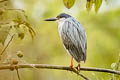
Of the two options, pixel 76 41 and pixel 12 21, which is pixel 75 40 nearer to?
pixel 76 41

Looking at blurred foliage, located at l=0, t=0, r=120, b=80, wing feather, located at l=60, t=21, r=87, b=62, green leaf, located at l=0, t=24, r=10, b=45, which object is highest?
green leaf, located at l=0, t=24, r=10, b=45

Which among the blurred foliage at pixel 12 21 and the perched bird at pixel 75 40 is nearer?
the blurred foliage at pixel 12 21

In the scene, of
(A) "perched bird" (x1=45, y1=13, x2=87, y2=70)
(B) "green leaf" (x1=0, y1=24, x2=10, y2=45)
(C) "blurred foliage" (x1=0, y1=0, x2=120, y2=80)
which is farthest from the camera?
(C) "blurred foliage" (x1=0, y1=0, x2=120, y2=80)

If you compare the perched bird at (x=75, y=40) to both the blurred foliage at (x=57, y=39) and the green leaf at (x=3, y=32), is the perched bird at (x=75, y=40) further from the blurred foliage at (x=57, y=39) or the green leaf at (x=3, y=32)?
the blurred foliage at (x=57, y=39)

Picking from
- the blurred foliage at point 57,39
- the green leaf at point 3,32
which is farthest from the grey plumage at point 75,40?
the blurred foliage at point 57,39

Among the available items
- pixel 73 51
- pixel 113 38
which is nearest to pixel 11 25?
pixel 73 51

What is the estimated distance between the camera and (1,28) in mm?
2842

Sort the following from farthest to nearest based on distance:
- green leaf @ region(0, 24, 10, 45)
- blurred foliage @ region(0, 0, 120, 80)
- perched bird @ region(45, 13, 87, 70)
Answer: blurred foliage @ region(0, 0, 120, 80)
perched bird @ region(45, 13, 87, 70)
green leaf @ region(0, 24, 10, 45)

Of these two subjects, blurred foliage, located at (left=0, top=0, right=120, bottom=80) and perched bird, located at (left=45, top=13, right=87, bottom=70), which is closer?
perched bird, located at (left=45, top=13, right=87, bottom=70)

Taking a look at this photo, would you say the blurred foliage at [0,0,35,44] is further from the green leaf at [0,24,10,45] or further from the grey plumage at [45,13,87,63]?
the grey plumage at [45,13,87,63]

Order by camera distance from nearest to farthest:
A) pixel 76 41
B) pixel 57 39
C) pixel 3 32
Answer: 1. pixel 3 32
2. pixel 76 41
3. pixel 57 39

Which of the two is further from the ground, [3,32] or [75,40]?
[3,32]

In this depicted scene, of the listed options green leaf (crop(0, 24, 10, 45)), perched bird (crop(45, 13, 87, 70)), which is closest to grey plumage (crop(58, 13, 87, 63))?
perched bird (crop(45, 13, 87, 70))

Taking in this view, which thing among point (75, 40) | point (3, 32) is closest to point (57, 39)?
point (75, 40)
